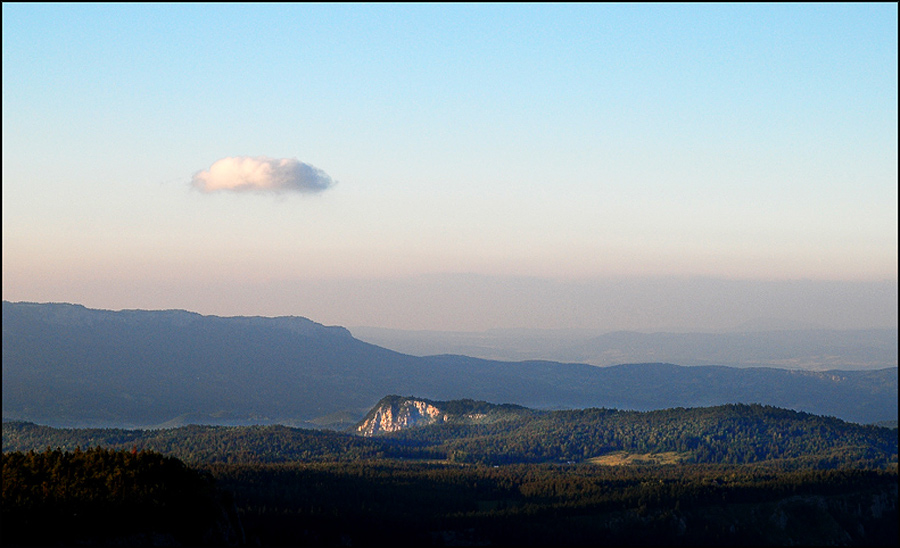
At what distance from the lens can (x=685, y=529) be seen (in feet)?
566

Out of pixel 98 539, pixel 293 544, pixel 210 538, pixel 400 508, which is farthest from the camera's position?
pixel 400 508

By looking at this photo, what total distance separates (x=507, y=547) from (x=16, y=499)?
3009 inches

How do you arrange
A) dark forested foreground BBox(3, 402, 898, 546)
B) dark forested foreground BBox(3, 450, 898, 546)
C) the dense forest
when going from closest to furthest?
the dense forest → dark forested foreground BBox(3, 450, 898, 546) → dark forested foreground BBox(3, 402, 898, 546)

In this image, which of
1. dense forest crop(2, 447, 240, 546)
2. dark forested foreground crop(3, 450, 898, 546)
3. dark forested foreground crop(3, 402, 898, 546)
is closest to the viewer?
dense forest crop(2, 447, 240, 546)

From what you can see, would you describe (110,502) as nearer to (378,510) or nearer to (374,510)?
(374,510)

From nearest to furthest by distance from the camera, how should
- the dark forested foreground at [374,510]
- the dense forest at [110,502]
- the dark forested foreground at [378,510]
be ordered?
the dense forest at [110,502] → the dark forested foreground at [378,510] → the dark forested foreground at [374,510]

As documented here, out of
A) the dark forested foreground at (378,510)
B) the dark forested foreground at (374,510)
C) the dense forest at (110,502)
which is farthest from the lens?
the dark forested foreground at (374,510)

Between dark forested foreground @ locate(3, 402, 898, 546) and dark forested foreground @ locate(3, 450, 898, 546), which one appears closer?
dark forested foreground @ locate(3, 450, 898, 546)

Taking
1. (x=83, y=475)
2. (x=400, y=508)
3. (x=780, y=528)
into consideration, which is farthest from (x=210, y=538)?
(x=780, y=528)

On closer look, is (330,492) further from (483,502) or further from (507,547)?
(507,547)

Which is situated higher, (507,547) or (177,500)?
(177,500)

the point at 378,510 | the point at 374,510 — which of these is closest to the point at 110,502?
→ the point at 374,510

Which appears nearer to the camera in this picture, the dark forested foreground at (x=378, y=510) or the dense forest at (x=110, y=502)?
the dense forest at (x=110, y=502)

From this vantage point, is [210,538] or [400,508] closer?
[210,538]
